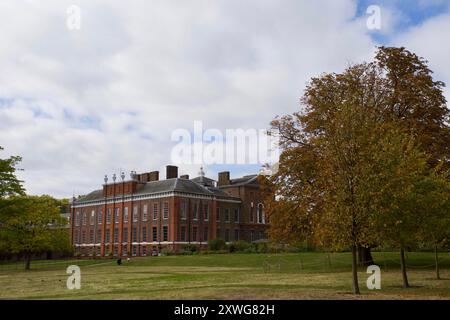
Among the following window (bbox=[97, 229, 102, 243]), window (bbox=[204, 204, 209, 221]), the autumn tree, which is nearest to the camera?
the autumn tree

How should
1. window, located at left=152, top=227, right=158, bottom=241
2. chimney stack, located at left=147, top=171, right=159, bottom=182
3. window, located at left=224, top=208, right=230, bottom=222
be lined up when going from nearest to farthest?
window, located at left=152, top=227, right=158, bottom=241, window, located at left=224, top=208, right=230, bottom=222, chimney stack, located at left=147, top=171, right=159, bottom=182

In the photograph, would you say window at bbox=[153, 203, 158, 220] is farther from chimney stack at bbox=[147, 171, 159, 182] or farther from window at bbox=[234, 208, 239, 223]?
window at bbox=[234, 208, 239, 223]

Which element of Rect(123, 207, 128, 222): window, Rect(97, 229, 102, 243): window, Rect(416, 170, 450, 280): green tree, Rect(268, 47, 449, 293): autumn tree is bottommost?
Rect(97, 229, 102, 243): window

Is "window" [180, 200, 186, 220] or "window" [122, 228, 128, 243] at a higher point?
"window" [180, 200, 186, 220]

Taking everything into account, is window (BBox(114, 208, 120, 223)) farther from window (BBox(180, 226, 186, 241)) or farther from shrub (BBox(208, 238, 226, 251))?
shrub (BBox(208, 238, 226, 251))

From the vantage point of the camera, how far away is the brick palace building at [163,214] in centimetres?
8112

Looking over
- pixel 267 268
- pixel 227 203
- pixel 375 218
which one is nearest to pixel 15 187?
pixel 267 268

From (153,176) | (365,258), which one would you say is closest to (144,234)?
(153,176)

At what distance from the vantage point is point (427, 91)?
3788 centimetres

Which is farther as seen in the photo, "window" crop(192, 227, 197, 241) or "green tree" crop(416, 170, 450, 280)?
"window" crop(192, 227, 197, 241)

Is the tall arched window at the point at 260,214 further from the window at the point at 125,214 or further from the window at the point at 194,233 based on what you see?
the window at the point at 125,214

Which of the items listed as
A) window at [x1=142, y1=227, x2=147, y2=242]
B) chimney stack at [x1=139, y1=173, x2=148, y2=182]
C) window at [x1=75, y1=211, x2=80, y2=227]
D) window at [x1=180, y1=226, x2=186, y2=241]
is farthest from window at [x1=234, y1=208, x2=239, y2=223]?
window at [x1=75, y1=211, x2=80, y2=227]

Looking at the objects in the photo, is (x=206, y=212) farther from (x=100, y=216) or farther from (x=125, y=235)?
(x=100, y=216)

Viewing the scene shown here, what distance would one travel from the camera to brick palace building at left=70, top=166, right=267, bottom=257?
81125 mm
